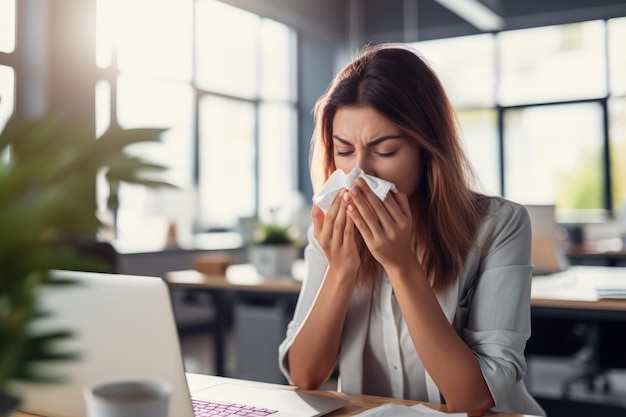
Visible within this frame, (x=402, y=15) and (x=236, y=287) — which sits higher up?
(x=402, y=15)

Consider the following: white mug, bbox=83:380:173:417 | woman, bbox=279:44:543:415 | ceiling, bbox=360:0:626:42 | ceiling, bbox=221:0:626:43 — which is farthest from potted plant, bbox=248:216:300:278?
ceiling, bbox=360:0:626:42

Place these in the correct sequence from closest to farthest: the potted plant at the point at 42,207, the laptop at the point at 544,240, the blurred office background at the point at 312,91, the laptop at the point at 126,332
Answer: the potted plant at the point at 42,207 < the laptop at the point at 126,332 < the laptop at the point at 544,240 < the blurred office background at the point at 312,91

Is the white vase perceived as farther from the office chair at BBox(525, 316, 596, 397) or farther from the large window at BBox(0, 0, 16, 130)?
the large window at BBox(0, 0, 16, 130)

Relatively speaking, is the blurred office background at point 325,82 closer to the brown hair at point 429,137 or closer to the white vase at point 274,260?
the white vase at point 274,260

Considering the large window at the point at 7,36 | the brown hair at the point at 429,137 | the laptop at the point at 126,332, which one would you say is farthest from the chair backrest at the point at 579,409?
the large window at the point at 7,36

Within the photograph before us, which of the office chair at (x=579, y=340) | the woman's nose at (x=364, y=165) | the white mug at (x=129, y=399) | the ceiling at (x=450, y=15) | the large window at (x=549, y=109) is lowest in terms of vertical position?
the office chair at (x=579, y=340)

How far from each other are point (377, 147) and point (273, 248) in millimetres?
1896

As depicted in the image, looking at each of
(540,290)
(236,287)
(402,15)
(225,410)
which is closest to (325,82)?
(402,15)

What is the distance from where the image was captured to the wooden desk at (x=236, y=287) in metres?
2.96

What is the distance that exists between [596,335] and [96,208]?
9.83ft

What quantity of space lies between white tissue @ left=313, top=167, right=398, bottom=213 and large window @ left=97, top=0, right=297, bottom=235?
3.73m

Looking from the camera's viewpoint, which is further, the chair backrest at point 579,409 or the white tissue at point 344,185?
the chair backrest at point 579,409

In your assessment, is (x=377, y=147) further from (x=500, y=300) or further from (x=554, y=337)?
(x=554, y=337)

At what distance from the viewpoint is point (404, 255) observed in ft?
4.33
